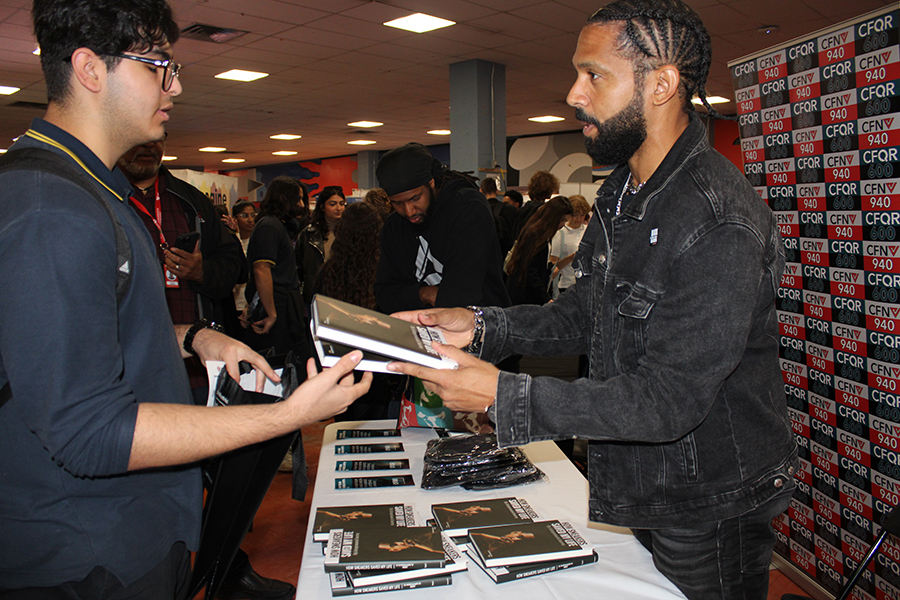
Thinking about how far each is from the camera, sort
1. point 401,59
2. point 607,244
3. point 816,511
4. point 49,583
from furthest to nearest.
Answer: point 401,59
point 816,511
point 607,244
point 49,583

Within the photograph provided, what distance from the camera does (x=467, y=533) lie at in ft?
4.77

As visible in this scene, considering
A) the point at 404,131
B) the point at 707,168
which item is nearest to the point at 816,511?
the point at 707,168

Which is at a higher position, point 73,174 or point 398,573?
point 73,174

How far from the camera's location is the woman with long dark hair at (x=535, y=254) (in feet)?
16.8

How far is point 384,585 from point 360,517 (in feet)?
0.96

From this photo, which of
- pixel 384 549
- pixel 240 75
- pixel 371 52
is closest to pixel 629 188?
pixel 384 549

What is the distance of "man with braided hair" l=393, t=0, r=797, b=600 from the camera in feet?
3.66

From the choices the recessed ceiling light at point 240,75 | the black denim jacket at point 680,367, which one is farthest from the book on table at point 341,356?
the recessed ceiling light at point 240,75

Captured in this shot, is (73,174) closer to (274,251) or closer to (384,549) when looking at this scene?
(384,549)

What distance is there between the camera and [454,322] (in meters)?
1.59

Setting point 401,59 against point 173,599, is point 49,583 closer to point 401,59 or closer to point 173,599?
point 173,599

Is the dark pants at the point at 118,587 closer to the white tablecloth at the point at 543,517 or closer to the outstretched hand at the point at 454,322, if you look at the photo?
the white tablecloth at the point at 543,517

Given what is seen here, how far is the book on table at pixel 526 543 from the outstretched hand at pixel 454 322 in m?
0.47

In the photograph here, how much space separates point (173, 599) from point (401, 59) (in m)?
7.66
